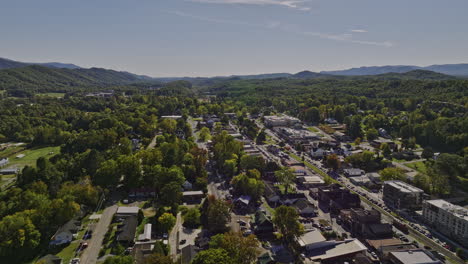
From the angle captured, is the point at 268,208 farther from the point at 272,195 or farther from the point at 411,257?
the point at 411,257

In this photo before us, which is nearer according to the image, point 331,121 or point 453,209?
point 453,209

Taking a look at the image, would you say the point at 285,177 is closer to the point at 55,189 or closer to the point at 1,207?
the point at 55,189

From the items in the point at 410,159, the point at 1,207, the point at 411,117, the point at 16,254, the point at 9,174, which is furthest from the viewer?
the point at 411,117

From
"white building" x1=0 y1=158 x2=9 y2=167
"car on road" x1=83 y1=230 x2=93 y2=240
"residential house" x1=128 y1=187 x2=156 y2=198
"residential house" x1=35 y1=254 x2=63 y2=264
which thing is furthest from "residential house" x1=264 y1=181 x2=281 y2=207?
"white building" x1=0 y1=158 x2=9 y2=167

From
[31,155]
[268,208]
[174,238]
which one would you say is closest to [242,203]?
[268,208]

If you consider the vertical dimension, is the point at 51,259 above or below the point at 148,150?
below

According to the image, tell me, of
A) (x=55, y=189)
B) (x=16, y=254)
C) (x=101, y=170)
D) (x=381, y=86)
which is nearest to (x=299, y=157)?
(x=101, y=170)
